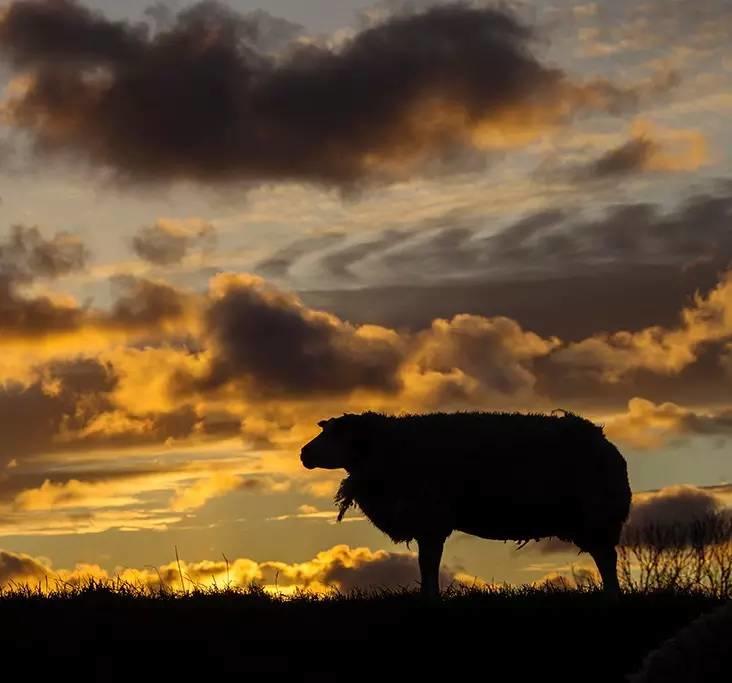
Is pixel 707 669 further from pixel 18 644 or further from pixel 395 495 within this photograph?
pixel 395 495

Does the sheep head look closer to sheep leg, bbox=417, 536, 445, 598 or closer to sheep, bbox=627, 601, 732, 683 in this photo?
sheep leg, bbox=417, 536, 445, 598

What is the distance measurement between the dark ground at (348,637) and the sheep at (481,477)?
3133 millimetres

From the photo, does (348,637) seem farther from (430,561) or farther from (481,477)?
(481,477)

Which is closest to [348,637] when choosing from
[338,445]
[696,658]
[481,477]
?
[481,477]

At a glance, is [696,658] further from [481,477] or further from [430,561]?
[481,477]

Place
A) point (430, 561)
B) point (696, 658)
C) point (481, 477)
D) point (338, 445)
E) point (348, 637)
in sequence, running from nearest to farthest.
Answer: point (696, 658)
point (348, 637)
point (430, 561)
point (481, 477)
point (338, 445)

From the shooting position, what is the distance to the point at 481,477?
732 inches

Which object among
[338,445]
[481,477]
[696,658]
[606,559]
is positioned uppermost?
[338,445]

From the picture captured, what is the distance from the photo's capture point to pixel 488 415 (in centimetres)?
1903

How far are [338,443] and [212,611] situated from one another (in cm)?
470

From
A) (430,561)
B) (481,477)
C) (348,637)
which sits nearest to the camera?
(348,637)

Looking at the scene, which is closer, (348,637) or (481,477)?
(348,637)

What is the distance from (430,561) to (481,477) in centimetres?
147

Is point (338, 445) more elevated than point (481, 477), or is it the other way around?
point (338, 445)
